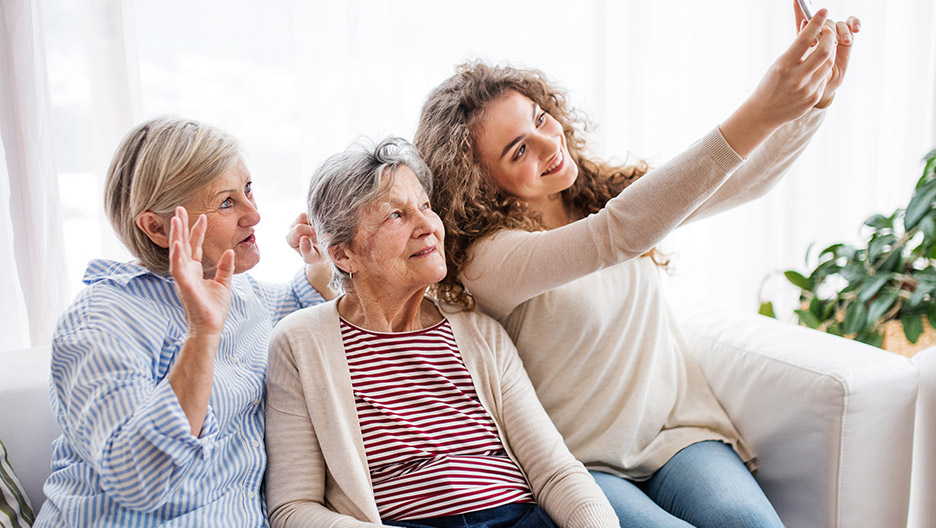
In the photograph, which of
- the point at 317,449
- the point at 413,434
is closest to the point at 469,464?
the point at 413,434

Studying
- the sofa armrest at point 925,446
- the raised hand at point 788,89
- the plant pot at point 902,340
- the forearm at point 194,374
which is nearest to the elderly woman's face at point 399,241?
the forearm at point 194,374

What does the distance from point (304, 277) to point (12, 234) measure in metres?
0.78

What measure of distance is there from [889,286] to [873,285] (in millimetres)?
78

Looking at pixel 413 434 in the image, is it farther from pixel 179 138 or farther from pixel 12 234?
pixel 12 234

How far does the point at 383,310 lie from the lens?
4.50 feet

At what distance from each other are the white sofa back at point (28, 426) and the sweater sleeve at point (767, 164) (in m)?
1.49

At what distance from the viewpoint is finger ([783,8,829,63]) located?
3.44ft

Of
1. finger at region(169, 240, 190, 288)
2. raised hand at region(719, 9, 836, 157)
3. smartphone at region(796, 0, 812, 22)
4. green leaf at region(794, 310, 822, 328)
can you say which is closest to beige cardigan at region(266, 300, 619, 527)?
finger at region(169, 240, 190, 288)

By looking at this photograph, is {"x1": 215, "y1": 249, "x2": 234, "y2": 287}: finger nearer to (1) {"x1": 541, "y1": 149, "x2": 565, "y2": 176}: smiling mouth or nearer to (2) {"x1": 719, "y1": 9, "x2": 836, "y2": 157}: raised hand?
(1) {"x1": 541, "y1": 149, "x2": 565, "y2": 176}: smiling mouth

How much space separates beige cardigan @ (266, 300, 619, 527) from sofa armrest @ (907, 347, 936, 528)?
751 millimetres

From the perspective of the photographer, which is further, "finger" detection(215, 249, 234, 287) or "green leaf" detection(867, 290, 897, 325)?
"green leaf" detection(867, 290, 897, 325)

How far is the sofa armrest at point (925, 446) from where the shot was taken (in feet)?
4.74

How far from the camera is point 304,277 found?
5.30 ft

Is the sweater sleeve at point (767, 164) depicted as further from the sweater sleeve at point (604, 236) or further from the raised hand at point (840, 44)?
the sweater sleeve at point (604, 236)
